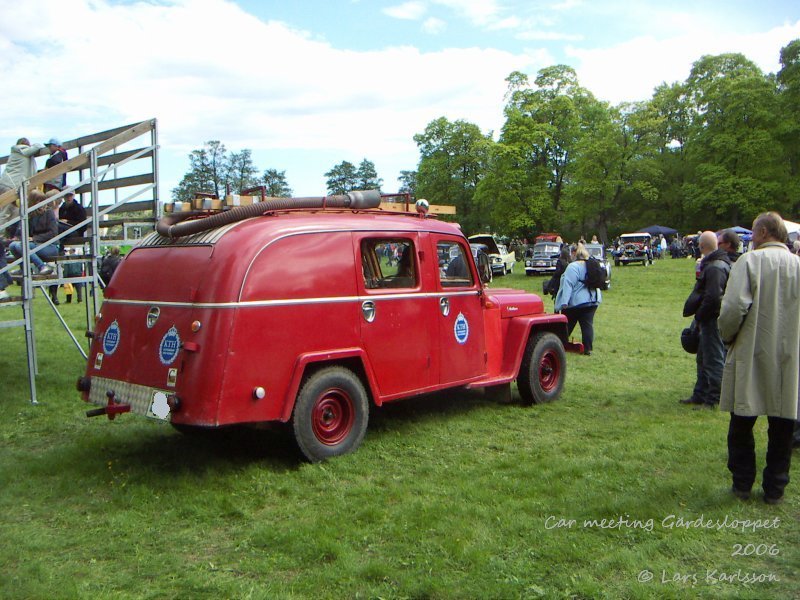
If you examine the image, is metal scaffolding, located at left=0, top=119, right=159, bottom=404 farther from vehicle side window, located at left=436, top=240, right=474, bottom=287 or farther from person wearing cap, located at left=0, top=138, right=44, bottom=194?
vehicle side window, located at left=436, top=240, right=474, bottom=287

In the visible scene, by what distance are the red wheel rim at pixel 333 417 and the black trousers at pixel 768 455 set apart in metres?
3.03

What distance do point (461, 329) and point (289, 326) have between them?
2214 millimetres

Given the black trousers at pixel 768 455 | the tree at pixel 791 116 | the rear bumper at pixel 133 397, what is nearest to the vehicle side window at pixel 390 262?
the rear bumper at pixel 133 397

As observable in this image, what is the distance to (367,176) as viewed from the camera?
295 feet

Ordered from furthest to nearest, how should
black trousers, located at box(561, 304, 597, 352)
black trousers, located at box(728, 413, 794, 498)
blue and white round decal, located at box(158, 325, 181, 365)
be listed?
black trousers, located at box(561, 304, 597, 352), blue and white round decal, located at box(158, 325, 181, 365), black trousers, located at box(728, 413, 794, 498)

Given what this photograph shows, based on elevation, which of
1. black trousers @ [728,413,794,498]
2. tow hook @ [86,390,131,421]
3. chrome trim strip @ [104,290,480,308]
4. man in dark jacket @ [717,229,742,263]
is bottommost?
black trousers @ [728,413,794,498]

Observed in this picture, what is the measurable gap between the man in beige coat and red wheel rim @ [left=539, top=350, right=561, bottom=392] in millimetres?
3637

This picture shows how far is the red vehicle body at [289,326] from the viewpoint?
528cm

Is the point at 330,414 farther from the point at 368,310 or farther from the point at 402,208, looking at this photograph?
the point at 402,208

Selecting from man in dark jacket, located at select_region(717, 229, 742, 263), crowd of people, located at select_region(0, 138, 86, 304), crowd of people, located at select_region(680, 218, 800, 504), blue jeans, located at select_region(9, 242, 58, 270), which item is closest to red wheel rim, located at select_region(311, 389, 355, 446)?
crowd of people, located at select_region(680, 218, 800, 504)

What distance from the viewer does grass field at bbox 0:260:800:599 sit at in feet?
12.8

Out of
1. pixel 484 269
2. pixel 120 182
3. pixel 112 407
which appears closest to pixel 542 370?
pixel 484 269

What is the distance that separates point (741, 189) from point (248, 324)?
47.2 metres

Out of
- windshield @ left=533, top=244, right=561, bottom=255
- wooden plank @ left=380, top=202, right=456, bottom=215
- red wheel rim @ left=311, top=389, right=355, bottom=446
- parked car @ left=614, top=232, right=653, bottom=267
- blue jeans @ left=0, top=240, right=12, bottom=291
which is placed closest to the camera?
red wheel rim @ left=311, top=389, right=355, bottom=446
